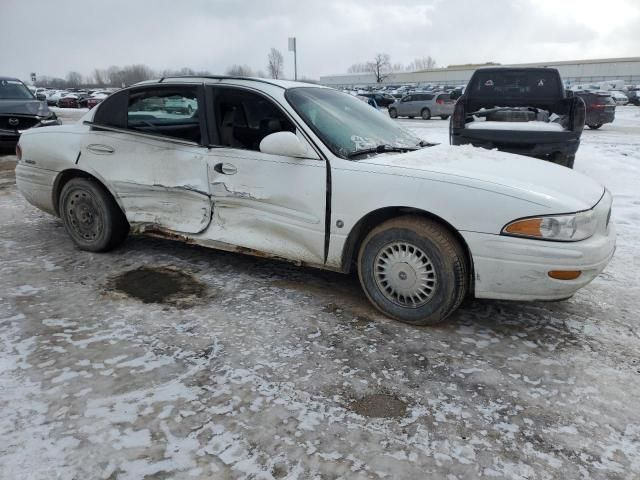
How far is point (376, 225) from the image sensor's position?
3180 mm

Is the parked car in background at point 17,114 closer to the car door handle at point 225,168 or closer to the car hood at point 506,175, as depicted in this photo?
the car door handle at point 225,168

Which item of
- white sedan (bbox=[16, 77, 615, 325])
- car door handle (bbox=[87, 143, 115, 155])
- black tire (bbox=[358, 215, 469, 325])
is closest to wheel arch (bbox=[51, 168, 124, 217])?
white sedan (bbox=[16, 77, 615, 325])

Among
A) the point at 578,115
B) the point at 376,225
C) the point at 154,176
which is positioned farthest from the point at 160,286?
the point at 578,115

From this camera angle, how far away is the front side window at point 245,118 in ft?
11.5

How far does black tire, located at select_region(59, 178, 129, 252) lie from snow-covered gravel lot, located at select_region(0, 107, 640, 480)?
1.37 ft

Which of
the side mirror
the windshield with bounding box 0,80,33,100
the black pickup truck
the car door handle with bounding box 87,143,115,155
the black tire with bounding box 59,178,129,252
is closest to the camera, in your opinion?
the side mirror

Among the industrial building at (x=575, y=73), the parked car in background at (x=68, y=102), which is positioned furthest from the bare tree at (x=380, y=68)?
the parked car in background at (x=68, y=102)

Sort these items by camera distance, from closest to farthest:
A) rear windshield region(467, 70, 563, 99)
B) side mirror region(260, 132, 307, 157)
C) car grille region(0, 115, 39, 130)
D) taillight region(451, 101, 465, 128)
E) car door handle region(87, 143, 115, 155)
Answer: side mirror region(260, 132, 307, 157)
car door handle region(87, 143, 115, 155)
taillight region(451, 101, 465, 128)
rear windshield region(467, 70, 563, 99)
car grille region(0, 115, 39, 130)

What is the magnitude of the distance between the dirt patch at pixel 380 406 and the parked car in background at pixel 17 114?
9.75 m

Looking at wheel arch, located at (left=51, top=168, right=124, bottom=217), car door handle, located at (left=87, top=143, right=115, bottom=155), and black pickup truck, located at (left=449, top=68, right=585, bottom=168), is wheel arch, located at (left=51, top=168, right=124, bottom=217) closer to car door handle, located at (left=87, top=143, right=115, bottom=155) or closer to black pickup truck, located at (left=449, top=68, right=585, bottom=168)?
car door handle, located at (left=87, top=143, right=115, bottom=155)

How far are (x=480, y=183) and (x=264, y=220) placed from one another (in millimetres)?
1495

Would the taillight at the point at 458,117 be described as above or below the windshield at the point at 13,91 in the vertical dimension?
below

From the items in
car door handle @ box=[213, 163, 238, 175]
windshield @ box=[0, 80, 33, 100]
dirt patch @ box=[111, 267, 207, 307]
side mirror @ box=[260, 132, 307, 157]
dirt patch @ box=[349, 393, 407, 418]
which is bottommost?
dirt patch @ box=[349, 393, 407, 418]

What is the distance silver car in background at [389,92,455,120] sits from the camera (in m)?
22.9
